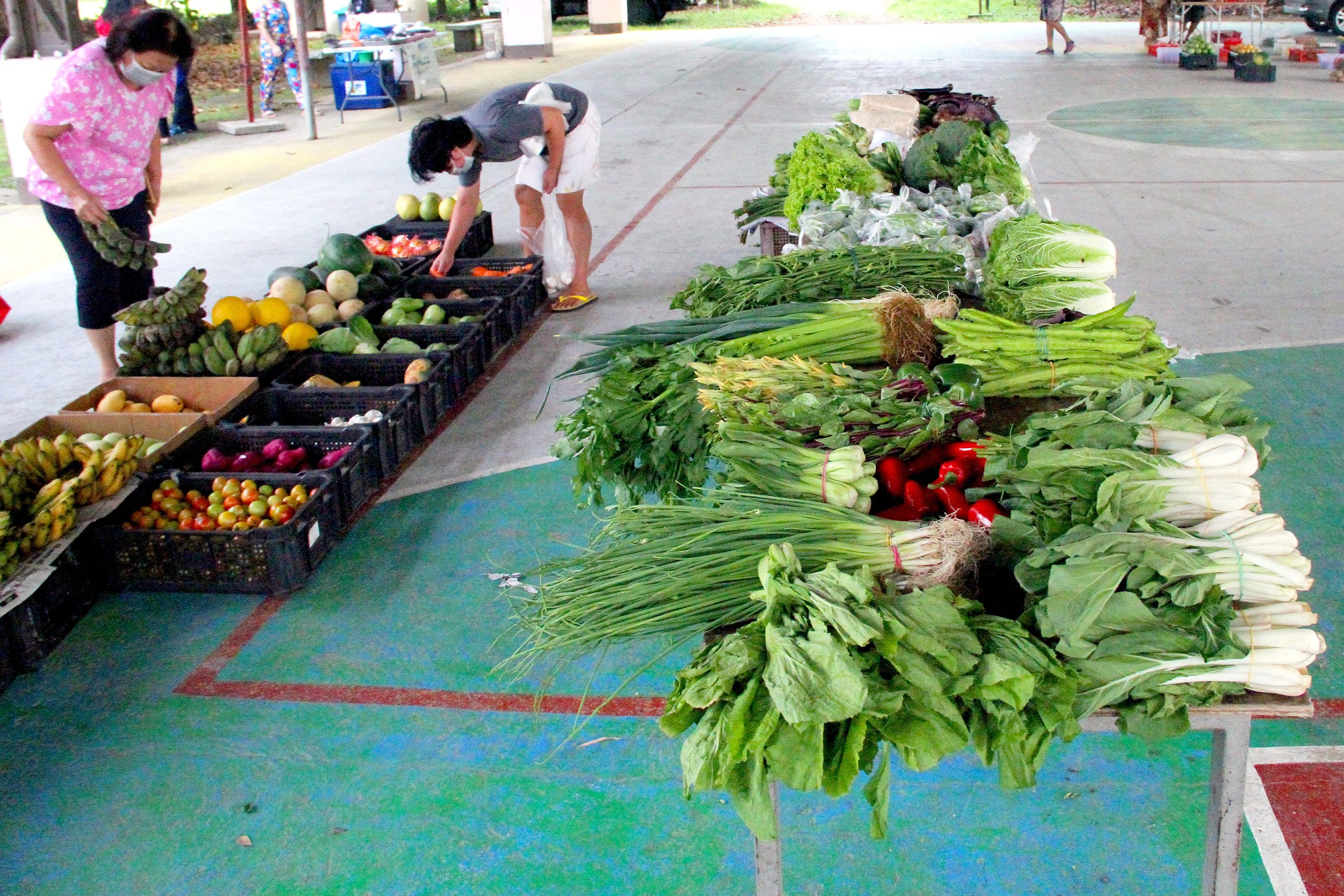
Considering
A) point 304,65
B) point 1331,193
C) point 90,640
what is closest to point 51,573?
point 90,640

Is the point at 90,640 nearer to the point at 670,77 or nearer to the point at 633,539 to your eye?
the point at 633,539

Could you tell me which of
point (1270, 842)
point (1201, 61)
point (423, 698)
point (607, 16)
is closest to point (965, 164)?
point (1270, 842)

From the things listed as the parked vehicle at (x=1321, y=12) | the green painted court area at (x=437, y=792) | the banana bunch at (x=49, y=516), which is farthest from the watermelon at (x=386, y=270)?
the parked vehicle at (x=1321, y=12)

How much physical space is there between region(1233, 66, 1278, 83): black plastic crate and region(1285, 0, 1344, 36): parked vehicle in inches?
198

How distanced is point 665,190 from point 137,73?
533cm

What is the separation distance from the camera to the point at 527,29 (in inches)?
784

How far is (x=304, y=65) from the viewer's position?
1177 cm

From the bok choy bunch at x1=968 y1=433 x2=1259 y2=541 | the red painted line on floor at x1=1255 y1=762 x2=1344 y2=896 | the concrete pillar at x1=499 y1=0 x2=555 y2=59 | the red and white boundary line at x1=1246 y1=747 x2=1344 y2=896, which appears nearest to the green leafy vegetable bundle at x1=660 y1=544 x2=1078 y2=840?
the bok choy bunch at x1=968 y1=433 x2=1259 y2=541

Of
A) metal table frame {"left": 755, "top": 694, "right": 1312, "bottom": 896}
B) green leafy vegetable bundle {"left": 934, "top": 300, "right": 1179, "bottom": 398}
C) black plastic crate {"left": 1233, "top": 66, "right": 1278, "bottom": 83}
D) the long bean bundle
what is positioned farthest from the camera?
black plastic crate {"left": 1233, "top": 66, "right": 1278, "bottom": 83}

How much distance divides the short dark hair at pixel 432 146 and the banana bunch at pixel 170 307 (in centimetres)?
109

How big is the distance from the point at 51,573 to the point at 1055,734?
9.82 feet

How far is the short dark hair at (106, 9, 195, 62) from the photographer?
167 inches

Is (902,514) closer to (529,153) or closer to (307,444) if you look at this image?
(307,444)

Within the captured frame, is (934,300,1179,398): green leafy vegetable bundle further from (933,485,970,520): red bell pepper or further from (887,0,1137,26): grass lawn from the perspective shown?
(887,0,1137,26): grass lawn
